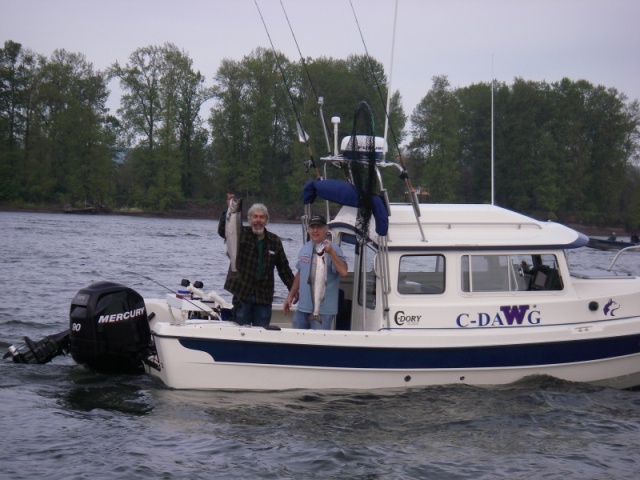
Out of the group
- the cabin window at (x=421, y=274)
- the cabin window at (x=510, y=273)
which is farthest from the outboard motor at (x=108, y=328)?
the cabin window at (x=510, y=273)

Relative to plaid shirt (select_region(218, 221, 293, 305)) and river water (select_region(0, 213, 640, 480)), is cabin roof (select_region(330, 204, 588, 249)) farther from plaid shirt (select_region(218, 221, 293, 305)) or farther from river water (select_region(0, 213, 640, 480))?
river water (select_region(0, 213, 640, 480))

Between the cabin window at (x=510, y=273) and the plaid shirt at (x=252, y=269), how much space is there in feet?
7.21

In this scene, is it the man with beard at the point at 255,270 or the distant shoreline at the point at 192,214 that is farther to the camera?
the distant shoreline at the point at 192,214

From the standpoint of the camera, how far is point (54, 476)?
24.5ft

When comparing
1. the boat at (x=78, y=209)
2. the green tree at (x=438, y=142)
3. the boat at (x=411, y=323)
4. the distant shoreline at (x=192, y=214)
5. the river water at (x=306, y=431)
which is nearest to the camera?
the river water at (x=306, y=431)

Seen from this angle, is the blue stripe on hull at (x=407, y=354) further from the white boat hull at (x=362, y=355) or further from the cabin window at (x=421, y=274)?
the cabin window at (x=421, y=274)

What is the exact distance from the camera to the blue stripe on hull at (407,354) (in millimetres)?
9250

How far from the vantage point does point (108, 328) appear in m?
9.36

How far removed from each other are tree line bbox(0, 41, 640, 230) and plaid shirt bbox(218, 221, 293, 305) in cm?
4800

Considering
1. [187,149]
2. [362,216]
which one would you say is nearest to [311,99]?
[187,149]

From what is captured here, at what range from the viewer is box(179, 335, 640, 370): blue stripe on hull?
9.25 m

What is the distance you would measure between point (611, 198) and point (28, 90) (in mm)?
44464

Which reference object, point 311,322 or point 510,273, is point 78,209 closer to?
point 311,322

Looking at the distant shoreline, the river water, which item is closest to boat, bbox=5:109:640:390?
the river water
